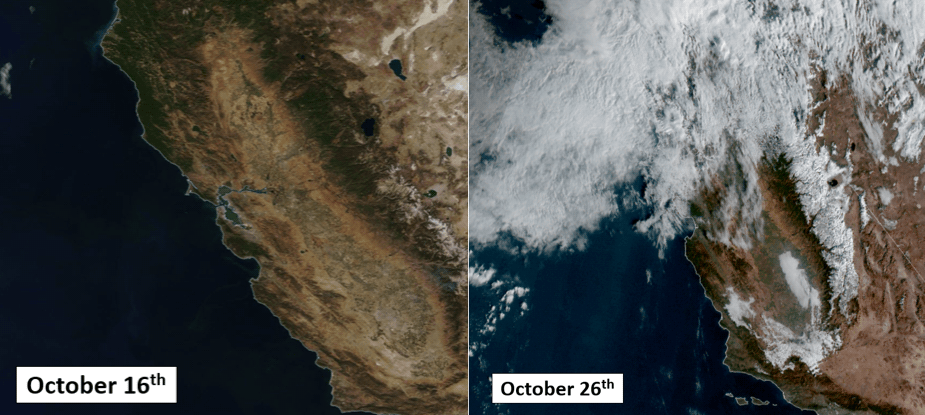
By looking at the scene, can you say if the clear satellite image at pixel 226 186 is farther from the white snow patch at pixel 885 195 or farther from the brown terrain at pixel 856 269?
the white snow patch at pixel 885 195

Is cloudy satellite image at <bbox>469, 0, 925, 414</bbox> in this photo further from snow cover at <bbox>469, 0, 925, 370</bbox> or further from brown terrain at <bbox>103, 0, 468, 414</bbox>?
brown terrain at <bbox>103, 0, 468, 414</bbox>

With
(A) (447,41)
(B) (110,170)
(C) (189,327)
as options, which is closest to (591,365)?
(A) (447,41)

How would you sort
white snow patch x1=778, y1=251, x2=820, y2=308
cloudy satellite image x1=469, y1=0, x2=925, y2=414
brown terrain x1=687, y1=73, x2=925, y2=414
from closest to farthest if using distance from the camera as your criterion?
cloudy satellite image x1=469, y1=0, x2=925, y2=414, brown terrain x1=687, y1=73, x2=925, y2=414, white snow patch x1=778, y1=251, x2=820, y2=308

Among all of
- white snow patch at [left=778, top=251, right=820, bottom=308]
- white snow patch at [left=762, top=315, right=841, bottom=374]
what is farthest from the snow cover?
white snow patch at [left=762, top=315, right=841, bottom=374]

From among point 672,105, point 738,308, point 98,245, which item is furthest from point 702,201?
point 98,245

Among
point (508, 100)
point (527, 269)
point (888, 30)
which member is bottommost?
point (527, 269)

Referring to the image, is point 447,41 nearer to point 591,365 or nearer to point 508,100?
point 508,100

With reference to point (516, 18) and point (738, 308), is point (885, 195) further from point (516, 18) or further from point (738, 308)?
point (516, 18)
